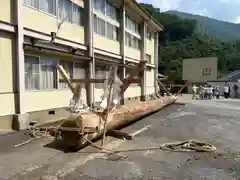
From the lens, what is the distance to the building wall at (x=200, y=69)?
51719 mm

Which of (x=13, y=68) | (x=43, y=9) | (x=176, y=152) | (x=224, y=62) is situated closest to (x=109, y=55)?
(x=43, y=9)

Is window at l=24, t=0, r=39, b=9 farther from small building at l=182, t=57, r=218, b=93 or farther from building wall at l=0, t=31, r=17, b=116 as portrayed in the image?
small building at l=182, t=57, r=218, b=93

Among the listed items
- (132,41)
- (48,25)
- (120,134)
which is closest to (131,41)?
(132,41)

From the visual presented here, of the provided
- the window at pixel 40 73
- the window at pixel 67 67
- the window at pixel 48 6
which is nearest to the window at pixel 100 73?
the window at pixel 67 67

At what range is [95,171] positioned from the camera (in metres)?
5.72

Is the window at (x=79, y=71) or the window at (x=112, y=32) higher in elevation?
the window at (x=112, y=32)

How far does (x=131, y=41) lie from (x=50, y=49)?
12.9 metres

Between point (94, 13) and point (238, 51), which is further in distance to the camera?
point (238, 51)

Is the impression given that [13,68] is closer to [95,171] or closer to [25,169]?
[25,169]

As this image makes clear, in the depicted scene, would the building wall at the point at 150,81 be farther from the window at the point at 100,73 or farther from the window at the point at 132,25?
the window at the point at 100,73

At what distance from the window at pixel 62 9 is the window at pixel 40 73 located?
2166mm

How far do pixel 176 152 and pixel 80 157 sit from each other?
2.44 m

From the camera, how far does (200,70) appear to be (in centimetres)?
5316

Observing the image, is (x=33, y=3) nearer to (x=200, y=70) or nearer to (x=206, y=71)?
(x=206, y=71)
